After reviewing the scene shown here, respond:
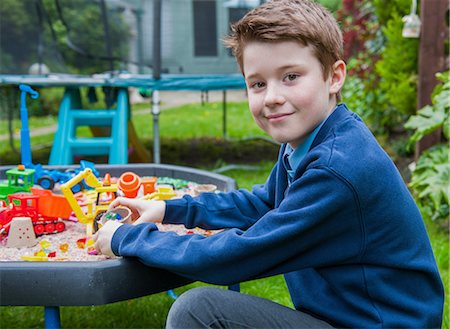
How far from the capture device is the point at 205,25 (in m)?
5.09

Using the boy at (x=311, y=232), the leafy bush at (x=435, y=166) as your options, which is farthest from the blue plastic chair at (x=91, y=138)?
the boy at (x=311, y=232)

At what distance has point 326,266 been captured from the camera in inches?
48.5

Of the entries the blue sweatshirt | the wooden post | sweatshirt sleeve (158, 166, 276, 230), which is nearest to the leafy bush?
the wooden post

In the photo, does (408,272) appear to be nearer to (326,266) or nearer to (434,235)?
(326,266)

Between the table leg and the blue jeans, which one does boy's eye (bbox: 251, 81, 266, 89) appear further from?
the table leg

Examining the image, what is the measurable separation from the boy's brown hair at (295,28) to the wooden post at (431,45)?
92.6 inches

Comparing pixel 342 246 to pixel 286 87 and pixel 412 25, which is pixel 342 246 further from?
pixel 412 25

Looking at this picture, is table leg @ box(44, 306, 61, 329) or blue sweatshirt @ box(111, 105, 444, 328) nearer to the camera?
blue sweatshirt @ box(111, 105, 444, 328)

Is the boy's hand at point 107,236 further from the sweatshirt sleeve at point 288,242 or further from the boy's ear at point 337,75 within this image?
the boy's ear at point 337,75

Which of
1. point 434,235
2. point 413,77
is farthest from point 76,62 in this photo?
point 434,235

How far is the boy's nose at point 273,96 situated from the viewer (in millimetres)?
1267

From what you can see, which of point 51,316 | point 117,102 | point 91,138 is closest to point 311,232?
point 51,316

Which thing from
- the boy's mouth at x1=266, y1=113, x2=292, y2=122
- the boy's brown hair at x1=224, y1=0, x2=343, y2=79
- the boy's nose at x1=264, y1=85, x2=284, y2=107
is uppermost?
the boy's brown hair at x1=224, y1=0, x2=343, y2=79

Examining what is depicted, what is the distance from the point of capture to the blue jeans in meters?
1.27
